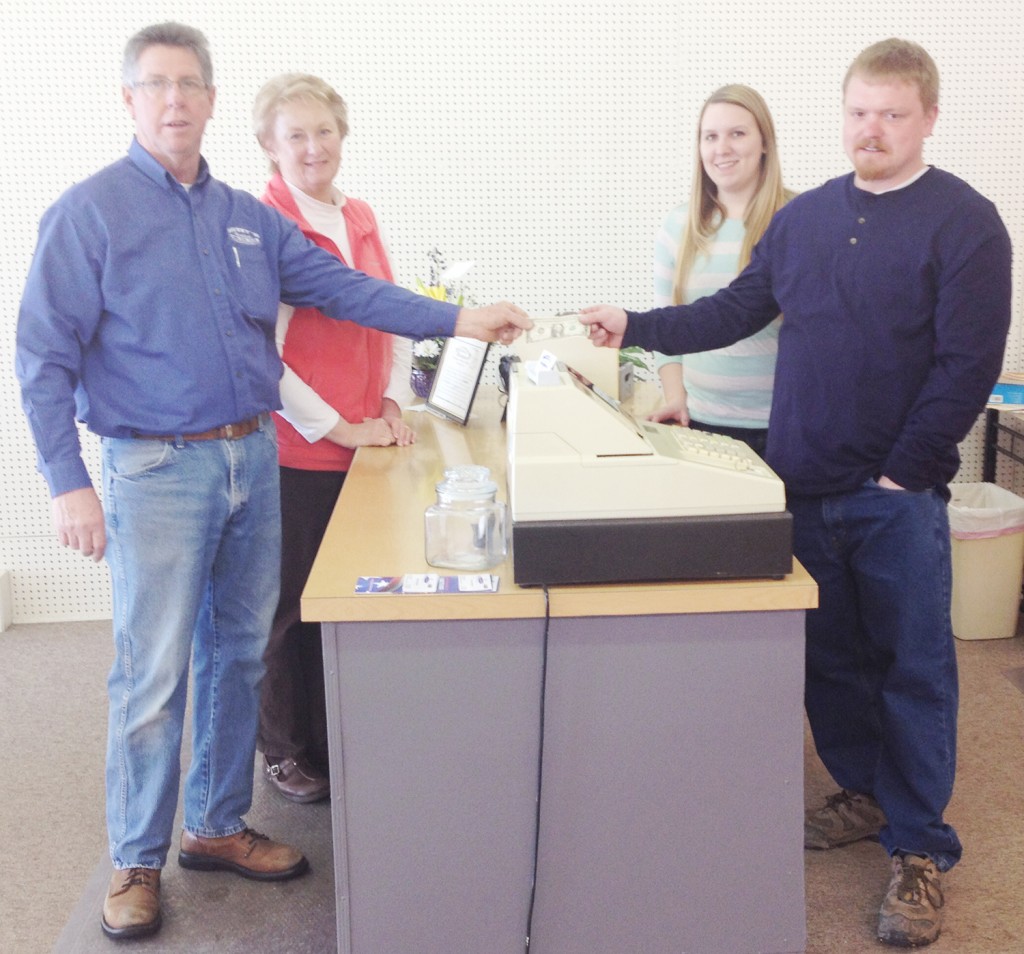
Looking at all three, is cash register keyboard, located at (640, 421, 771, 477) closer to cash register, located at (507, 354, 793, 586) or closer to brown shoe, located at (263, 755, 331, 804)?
cash register, located at (507, 354, 793, 586)

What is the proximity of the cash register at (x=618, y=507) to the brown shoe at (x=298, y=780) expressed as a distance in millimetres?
1381

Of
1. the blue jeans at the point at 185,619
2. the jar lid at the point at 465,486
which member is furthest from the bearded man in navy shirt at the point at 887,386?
the blue jeans at the point at 185,619

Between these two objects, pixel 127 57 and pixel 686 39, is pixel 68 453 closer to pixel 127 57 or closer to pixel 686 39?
pixel 127 57

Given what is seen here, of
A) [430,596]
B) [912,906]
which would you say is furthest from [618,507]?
[912,906]

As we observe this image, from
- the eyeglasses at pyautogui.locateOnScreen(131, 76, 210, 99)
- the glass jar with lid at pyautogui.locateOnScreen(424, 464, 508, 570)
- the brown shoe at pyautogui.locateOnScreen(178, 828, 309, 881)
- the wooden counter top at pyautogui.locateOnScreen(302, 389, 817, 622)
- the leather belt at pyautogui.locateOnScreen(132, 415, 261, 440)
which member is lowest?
the brown shoe at pyautogui.locateOnScreen(178, 828, 309, 881)

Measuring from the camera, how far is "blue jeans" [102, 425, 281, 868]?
2.13 m


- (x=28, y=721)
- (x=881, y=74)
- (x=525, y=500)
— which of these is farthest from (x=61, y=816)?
(x=881, y=74)

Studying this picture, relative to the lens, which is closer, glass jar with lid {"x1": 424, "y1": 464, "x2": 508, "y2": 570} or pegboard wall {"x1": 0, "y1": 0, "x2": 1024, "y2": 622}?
glass jar with lid {"x1": 424, "y1": 464, "x2": 508, "y2": 570}

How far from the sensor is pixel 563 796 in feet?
5.94

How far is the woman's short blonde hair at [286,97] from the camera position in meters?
2.55

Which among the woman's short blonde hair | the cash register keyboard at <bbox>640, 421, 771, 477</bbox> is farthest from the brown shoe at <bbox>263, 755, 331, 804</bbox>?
the woman's short blonde hair

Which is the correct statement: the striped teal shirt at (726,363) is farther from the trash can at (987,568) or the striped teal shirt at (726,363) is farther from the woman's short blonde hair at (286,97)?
the trash can at (987,568)

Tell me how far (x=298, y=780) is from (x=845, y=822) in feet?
4.49

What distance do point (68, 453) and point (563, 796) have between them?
1121 mm
